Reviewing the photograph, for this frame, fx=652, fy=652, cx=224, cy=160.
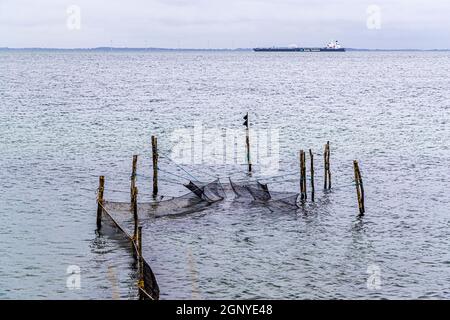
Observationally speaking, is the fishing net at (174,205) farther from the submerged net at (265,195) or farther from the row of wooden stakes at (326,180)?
the row of wooden stakes at (326,180)

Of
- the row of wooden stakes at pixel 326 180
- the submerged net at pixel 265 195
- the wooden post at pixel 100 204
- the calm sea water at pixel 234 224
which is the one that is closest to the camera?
the calm sea water at pixel 234 224

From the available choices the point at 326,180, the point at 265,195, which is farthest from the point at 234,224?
the point at 326,180

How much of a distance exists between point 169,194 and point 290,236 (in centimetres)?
1023

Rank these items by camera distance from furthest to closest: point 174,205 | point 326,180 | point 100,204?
point 326,180
point 174,205
point 100,204

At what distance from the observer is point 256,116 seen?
8062 cm

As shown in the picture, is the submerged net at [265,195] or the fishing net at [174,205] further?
the submerged net at [265,195]

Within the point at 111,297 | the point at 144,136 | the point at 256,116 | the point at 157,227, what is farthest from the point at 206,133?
the point at 111,297

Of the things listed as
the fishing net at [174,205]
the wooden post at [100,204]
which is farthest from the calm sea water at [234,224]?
the fishing net at [174,205]

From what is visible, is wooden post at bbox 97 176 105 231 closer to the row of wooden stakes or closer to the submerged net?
the submerged net

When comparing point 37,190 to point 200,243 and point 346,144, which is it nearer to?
point 200,243

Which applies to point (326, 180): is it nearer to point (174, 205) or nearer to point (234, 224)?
point (234, 224)

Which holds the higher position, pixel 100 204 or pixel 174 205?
pixel 100 204

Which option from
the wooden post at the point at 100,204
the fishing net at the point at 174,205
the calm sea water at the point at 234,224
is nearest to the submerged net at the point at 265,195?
the calm sea water at the point at 234,224

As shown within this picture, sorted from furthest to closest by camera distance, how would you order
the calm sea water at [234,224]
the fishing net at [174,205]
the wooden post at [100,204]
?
the fishing net at [174,205]
the wooden post at [100,204]
the calm sea water at [234,224]
